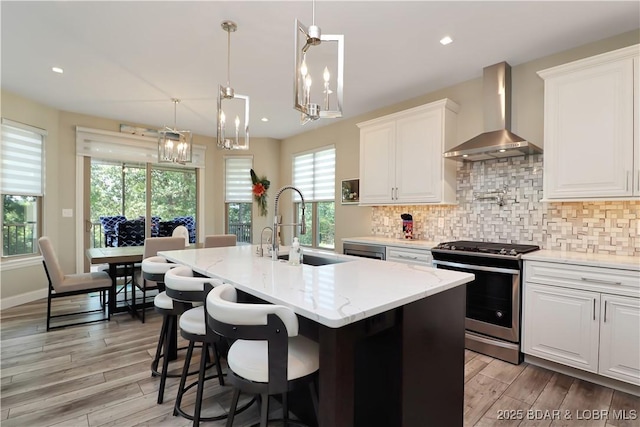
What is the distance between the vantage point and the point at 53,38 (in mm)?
2748

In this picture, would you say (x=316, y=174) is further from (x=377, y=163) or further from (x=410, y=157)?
(x=410, y=157)

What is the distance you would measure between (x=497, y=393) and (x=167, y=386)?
2431 millimetres

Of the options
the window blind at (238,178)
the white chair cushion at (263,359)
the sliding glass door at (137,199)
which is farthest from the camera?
the window blind at (238,178)

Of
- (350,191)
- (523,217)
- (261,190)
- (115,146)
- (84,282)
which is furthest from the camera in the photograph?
(261,190)

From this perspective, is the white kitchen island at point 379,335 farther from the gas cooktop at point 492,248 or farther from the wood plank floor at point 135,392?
the gas cooktop at point 492,248

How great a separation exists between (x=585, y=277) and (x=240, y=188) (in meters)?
5.68

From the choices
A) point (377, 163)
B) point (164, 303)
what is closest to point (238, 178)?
point (377, 163)

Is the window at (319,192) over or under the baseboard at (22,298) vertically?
over

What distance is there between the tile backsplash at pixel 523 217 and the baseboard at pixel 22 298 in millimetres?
5485

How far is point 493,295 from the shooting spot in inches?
110

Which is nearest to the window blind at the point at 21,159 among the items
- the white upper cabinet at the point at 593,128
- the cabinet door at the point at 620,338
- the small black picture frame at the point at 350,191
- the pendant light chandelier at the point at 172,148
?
the pendant light chandelier at the point at 172,148

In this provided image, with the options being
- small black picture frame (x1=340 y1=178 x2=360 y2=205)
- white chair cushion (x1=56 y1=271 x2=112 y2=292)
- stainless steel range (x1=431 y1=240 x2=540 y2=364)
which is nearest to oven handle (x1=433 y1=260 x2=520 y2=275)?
stainless steel range (x1=431 y1=240 x2=540 y2=364)

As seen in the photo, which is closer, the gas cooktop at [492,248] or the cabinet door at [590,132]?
the cabinet door at [590,132]

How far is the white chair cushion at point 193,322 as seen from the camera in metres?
1.74
